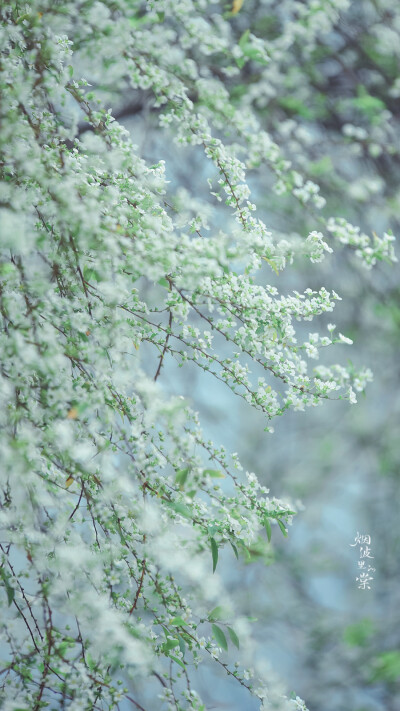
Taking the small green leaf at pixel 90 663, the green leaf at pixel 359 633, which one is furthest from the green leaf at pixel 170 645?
the green leaf at pixel 359 633

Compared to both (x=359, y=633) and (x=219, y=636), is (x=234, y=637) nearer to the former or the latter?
Result: (x=219, y=636)

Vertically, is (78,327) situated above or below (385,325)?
below

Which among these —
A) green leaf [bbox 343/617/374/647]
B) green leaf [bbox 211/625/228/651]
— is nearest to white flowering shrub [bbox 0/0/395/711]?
green leaf [bbox 211/625/228/651]

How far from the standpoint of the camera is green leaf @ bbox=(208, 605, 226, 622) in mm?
942

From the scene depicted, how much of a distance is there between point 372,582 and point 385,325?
0.90m

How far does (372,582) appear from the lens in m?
2.20

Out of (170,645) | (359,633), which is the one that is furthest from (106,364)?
(359,633)

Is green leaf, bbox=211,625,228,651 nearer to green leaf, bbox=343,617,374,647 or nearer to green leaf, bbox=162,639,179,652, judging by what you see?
green leaf, bbox=162,639,179,652

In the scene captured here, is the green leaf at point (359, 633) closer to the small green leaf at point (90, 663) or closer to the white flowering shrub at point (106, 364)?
the white flowering shrub at point (106, 364)

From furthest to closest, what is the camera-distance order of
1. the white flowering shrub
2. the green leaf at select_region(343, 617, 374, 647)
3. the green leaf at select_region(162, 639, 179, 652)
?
the green leaf at select_region(343, 617, 374, 647) < the green leaf at select_region(162, 639, 179, 652) < the white flowering shrub

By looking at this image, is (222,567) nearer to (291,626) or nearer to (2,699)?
(291,626)

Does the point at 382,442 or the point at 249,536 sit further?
the point at 382,442

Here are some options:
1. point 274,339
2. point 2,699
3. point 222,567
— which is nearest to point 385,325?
point 222,567

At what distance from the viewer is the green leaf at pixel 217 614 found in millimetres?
942
